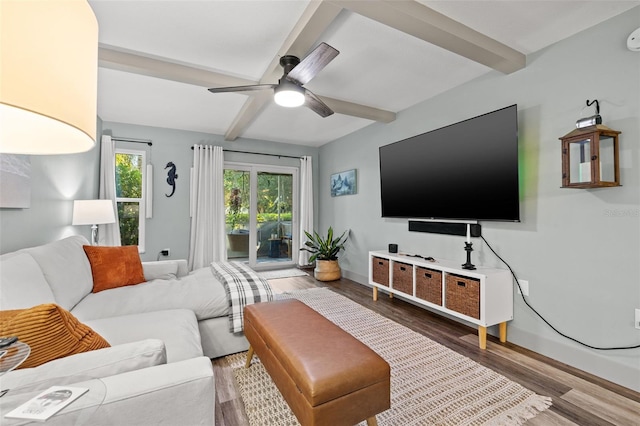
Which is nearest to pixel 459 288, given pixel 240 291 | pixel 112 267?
pixel 240 291

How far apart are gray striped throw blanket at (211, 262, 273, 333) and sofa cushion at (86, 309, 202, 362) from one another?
0.38m

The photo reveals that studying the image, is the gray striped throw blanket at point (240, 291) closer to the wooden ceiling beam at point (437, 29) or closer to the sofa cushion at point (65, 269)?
the sofa cushion at point (65, 269)

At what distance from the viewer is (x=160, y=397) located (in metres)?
0.92

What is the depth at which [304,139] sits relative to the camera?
18.0 ft

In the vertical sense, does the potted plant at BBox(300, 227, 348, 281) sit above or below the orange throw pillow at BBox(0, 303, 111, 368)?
below

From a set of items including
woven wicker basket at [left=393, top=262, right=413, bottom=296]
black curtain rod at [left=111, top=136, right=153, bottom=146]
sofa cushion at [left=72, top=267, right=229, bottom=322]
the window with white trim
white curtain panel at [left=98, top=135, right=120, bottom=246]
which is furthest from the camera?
the window with white trim

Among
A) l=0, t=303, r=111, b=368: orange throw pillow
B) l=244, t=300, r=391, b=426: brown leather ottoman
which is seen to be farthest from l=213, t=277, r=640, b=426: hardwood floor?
l=0, t=303, r=111, b=368: orange throw pillow

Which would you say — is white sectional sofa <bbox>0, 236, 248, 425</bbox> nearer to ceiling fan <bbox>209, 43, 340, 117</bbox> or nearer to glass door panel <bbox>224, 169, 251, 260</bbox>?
ceiling fan <bbox>209, 43, 340, 117</bbox>

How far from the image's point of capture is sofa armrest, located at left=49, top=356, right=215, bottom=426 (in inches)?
33.4

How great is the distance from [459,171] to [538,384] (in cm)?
187

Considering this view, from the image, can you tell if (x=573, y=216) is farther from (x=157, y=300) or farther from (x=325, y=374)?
(x=157, y=300)

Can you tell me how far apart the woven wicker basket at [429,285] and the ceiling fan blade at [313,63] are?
217cm

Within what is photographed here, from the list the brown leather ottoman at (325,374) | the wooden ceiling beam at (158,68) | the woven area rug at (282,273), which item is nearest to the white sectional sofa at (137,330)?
the brown leather ottoman at (325,374)

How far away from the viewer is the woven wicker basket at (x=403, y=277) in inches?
126
